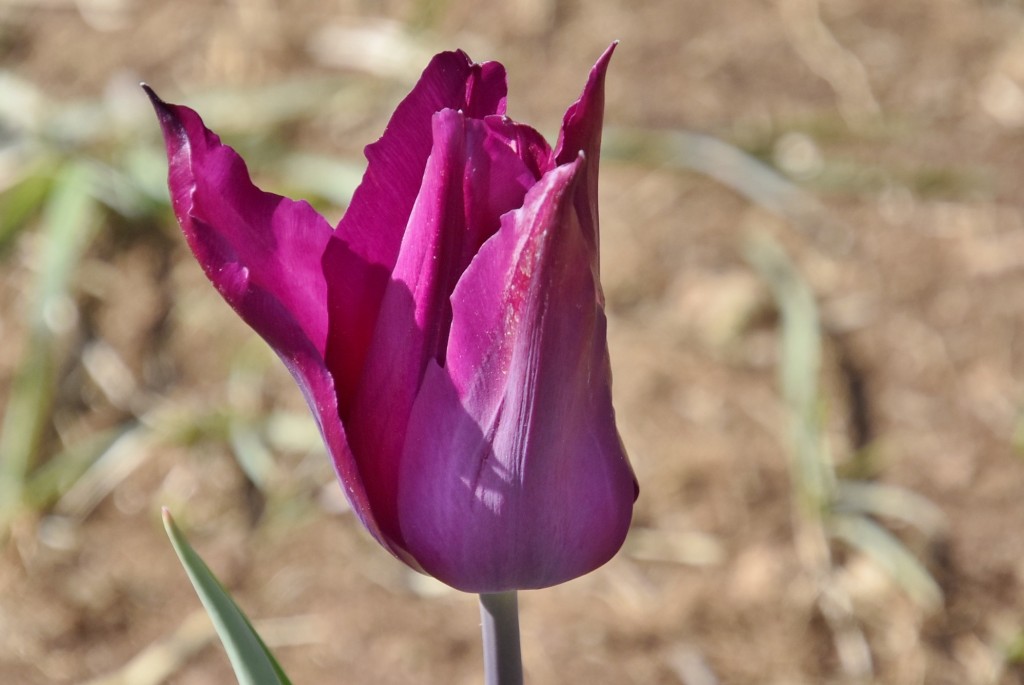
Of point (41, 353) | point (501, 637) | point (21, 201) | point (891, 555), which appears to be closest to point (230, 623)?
point (501, 637)

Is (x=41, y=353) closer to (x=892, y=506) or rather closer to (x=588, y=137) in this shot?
(x=892, y=506)

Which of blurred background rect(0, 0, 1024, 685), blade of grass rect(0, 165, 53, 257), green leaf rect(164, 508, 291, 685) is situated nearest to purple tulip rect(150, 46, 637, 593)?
green leaf rect(164, 508, 291, 685)

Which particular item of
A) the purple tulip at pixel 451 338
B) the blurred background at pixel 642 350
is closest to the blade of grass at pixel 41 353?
the blurred background at pixel 642 350

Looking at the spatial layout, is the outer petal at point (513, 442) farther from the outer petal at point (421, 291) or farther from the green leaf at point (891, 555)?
the green leaf at point (891, 555)

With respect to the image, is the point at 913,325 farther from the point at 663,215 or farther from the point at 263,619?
the point at 263,619

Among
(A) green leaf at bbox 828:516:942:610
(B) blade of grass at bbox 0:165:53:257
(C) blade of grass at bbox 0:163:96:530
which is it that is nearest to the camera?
(A) green leaf at bbox 828:516:942:610

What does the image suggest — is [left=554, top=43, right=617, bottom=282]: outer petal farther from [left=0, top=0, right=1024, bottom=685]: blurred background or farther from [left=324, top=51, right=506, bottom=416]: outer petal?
Answer: [left=0, top=0, right=1024, bottom=685]: blurred background
